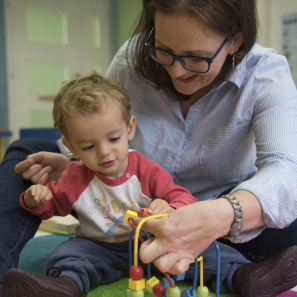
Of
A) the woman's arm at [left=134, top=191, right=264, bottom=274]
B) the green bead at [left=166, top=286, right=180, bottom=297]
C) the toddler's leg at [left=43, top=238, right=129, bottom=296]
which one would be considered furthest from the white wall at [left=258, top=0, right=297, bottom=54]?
the green bead at [left=166, top=286, right=180, bottom=297]

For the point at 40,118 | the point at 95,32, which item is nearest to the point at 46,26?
the point at 95,32

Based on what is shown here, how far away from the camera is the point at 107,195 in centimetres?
107

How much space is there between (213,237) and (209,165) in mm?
512

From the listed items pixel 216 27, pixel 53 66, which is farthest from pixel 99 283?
pixel 53 66

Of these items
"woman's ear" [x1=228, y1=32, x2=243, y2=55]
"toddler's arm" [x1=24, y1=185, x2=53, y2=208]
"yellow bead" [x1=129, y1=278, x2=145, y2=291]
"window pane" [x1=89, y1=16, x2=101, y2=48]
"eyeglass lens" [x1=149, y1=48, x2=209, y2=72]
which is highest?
"window pane" [x1=89, y1=16, x2=101, y2=48]

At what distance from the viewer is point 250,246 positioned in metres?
1.24

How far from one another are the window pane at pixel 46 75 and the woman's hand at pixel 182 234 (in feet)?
16.7

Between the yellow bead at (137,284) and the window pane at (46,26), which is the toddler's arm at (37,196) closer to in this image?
the yellow bead at (137,284)

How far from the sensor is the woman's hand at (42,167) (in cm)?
120

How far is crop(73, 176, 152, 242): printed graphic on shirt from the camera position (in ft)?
3.46

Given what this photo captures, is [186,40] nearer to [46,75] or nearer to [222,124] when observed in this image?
[222,124]

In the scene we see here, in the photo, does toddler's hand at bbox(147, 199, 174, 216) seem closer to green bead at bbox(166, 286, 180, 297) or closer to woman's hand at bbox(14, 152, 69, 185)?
green bead at bbox(166, 286, 180, 297)

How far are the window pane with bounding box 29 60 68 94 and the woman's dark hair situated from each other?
440 cm

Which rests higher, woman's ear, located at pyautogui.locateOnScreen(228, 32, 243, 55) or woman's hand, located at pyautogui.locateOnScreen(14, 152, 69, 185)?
woman's ear, located at pyautogui.locateOnScreen(228, 32, 243, 55)
